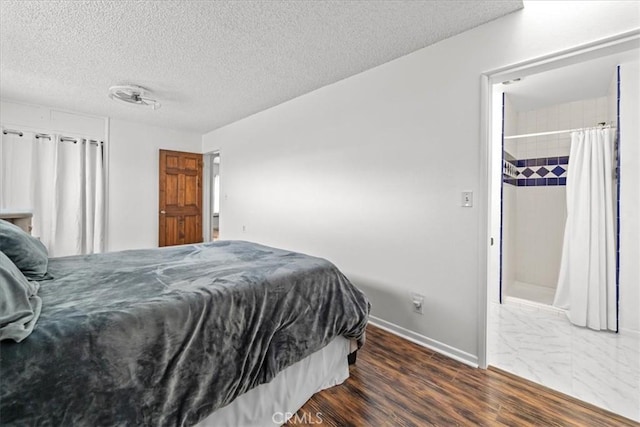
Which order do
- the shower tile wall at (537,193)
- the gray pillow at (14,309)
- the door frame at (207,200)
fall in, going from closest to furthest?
the gray pillow at (14,309)
the shower tile wall at (537,193)
the door frame at (207,200)

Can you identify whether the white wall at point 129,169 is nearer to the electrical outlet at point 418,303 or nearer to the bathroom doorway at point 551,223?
the electrical outlet at point 418,303

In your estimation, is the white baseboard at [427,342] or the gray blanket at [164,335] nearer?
the gray blanket at [164,335]

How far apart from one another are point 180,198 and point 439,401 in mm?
5165

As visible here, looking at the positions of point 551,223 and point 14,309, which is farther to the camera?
point 551,223

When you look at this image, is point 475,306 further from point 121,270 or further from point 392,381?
point 121,270

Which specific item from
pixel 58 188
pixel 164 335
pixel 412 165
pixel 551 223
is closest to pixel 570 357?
pixel 412 165

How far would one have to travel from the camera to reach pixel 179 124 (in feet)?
16.4

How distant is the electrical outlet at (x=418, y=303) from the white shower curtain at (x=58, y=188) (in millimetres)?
4750

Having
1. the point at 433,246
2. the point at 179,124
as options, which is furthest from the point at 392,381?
the point at 179,124

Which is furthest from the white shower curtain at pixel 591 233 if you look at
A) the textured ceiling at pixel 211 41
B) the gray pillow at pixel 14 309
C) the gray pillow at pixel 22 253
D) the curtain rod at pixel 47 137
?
the curtain rod at pixel 47 137

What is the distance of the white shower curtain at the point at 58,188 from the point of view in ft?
12.9

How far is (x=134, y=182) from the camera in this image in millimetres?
4938

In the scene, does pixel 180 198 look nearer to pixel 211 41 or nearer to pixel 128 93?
Result: pixel 128 93

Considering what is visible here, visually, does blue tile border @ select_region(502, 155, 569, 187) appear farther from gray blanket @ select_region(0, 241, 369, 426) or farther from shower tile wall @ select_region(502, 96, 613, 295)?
gray blanket @ select_region(0, 241, 369, 426)
